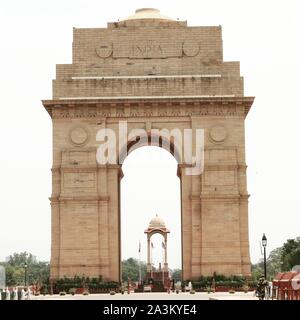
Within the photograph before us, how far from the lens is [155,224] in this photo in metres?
66.5

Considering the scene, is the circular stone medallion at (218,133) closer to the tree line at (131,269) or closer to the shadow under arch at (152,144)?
the shadow under arch at (152,144)

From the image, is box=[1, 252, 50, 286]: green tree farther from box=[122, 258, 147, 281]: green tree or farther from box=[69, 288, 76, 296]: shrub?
box=[69, 288, 76, 296]: shrub

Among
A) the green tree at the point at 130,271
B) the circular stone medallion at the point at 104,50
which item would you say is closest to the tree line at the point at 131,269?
the green tree at the point at 130,271

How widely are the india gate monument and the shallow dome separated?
23086 mm

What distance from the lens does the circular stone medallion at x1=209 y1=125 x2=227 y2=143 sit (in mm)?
41594

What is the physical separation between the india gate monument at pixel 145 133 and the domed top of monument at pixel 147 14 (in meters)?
1.02

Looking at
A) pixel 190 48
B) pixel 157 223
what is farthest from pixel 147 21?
pixel 157 223

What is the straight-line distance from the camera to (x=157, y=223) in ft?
219

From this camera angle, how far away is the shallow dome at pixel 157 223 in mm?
65694

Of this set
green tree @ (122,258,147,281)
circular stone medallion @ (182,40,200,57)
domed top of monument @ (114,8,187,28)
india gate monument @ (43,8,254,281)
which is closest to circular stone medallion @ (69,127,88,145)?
india gate monument @ (43,8,254,281)

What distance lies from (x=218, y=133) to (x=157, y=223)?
26.0 m

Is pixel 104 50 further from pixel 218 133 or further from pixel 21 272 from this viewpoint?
pixel 21 272
